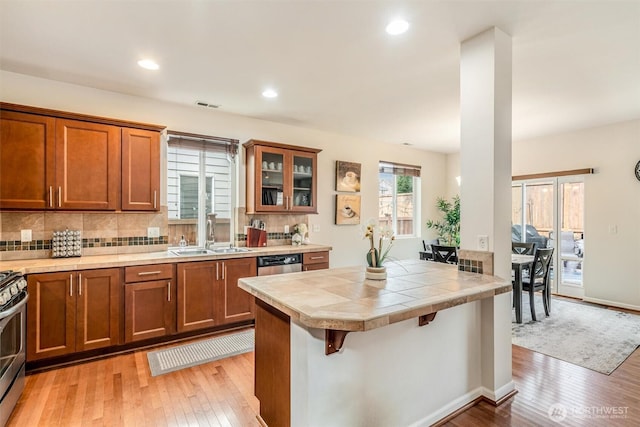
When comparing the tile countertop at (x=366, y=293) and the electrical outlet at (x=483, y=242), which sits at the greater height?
the electrical outlet at (x=483, y=242)

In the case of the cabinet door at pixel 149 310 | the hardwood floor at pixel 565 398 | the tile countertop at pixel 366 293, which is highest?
the tile countertop at pixel 366 293

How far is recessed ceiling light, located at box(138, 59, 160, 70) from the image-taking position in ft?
8.93

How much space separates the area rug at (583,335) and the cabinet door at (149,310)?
138 inches

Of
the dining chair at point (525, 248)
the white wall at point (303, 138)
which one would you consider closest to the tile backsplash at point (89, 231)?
the white wall at point (303, 138)

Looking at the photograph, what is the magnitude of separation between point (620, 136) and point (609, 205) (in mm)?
979

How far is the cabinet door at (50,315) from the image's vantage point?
102 inches

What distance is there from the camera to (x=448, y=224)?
21.4ft

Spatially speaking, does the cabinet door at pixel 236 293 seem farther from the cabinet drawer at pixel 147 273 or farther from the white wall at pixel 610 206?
the white wall at pixel 610 206

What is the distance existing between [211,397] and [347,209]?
135 inches

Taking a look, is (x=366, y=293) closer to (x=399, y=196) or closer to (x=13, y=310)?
(x=13, y=310)

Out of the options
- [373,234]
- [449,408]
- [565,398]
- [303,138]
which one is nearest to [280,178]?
[303,138]

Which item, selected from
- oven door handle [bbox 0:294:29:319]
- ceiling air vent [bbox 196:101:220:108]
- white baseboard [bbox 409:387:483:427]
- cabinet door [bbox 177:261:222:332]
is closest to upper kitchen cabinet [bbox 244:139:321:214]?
ceiling air vent [bbox 196:101:220:108]

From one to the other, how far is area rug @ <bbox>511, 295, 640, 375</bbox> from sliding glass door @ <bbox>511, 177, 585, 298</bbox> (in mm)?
765

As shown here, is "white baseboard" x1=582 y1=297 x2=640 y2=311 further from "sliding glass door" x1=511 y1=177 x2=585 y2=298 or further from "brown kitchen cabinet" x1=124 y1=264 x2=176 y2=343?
"brown kitchen cabinet" x1=124 y1=264 x2=176 y2=343
